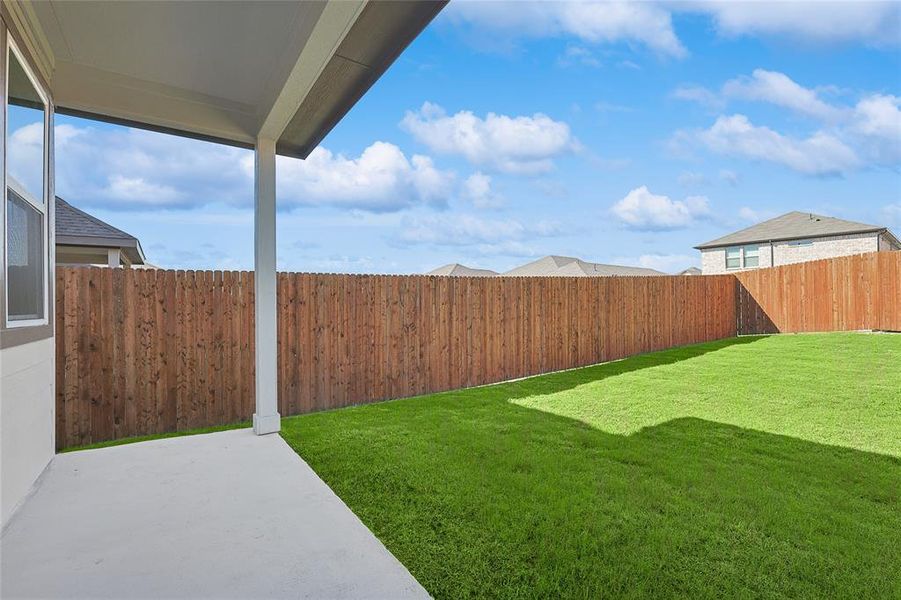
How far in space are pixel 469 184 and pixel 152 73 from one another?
60.9 ft

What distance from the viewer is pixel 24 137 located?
A: 2836 millimetres

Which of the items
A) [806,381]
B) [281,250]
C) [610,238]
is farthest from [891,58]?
[281,250]

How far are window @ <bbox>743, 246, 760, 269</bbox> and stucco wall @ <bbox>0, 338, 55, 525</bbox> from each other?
19.9m

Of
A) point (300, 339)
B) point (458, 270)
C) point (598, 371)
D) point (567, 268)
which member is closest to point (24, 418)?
point (300, 339)

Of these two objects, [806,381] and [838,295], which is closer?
[806,381]

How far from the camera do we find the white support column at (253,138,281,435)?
13.0 feet

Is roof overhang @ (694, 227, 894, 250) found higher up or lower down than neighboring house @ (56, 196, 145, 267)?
higher up

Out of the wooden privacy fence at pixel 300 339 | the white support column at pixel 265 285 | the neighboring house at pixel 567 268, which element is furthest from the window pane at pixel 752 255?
the white support column at pixel 265 285

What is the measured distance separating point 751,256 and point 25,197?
66.4ft

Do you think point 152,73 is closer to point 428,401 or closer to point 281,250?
point 281,250

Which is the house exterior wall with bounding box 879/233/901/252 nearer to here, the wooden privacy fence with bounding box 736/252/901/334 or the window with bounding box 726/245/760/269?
the window with bounding box 726/245/760/269

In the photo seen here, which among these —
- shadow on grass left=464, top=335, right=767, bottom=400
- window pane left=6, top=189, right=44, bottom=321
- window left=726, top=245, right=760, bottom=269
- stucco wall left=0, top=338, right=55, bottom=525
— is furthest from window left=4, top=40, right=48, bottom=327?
window left=726, top=245, right=760, bottom=269

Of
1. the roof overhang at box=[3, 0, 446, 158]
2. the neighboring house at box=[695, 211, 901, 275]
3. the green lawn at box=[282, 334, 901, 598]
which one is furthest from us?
the neighboring house at box=[695, 211, 901, 275]

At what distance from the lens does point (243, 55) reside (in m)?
2.97
